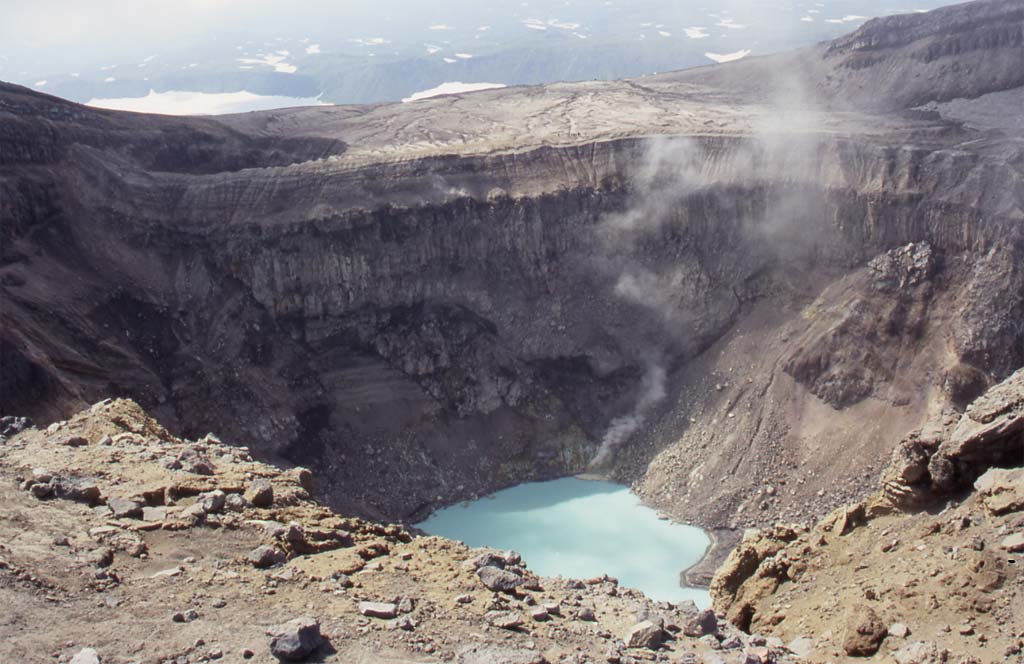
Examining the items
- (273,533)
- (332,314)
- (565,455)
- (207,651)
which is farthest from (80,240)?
(207,651)

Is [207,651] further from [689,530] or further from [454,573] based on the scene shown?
[689,530]

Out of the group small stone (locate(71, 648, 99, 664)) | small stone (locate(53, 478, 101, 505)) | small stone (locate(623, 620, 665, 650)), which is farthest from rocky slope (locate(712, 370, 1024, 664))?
small stone (locate(53, 478, 101, 505))

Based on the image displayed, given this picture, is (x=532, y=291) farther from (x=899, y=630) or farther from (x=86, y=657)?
(x=86, y=657)

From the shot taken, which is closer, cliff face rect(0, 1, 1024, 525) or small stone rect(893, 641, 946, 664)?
small stone rect(893, 641, 946, 664)

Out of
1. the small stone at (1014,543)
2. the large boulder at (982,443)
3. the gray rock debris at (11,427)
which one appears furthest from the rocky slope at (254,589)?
the large boulder at (982,443)

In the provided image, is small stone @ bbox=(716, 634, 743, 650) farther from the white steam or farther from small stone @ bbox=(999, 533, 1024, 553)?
the white steam

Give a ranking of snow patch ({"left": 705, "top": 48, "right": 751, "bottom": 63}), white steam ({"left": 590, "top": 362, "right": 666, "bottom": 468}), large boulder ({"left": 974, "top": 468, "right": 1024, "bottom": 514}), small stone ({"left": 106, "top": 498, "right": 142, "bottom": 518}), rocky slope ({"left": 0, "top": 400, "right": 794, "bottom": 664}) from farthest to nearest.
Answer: snow patch ({"left": 705, "top": 48, "right": 751, "bottom": 63}) → white steam ({"left": 590, "top": 362, "right": 666, "bottom": 468}) → large boulder ({"left": 974, "top": 468, "right": 1024, "bottom": 514}) → small stone ({"left": 106, "top": 498, "right": 142, "bottom": 518}) → rocky slope ({"left": 0, "top": 400, "right": 794, "bottom": 664})

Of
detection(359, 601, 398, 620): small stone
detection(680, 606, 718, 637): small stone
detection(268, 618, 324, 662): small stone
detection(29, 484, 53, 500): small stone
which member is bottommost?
detection(680, 606, 718, 637): small stone
